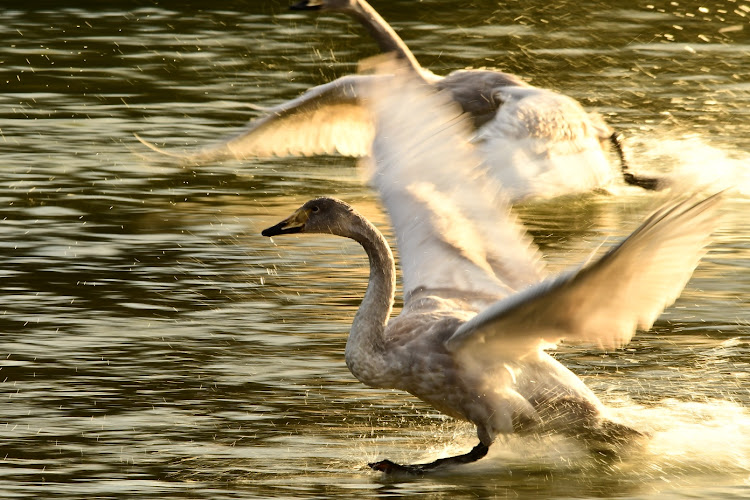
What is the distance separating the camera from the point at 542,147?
9.55m

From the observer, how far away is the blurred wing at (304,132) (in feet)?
32.9

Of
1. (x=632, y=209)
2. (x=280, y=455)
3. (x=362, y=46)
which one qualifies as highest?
(x=280, y=455)

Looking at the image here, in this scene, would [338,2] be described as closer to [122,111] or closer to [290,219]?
[122,111]

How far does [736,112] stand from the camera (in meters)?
14.6

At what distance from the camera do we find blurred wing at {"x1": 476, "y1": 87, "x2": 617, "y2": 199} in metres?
9.48

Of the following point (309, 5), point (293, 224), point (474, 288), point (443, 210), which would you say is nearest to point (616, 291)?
point (474, 288)

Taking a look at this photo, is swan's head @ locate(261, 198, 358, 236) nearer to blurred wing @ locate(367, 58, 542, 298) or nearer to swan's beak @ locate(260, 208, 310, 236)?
swan's beak @ locate(260, 208, 310, 236)

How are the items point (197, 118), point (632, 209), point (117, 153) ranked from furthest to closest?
point (197, 118)
point (117, 153)
point (632, 209)

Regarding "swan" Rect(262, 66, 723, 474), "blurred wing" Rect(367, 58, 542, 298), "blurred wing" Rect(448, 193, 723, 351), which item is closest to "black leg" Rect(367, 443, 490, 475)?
"swan" Rect(262, 66, 723, 474)

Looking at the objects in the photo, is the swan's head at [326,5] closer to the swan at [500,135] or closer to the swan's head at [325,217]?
the swan at [500,135]

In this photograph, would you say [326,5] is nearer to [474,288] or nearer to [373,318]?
[474,288]

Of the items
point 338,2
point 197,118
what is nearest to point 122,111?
point 197,118

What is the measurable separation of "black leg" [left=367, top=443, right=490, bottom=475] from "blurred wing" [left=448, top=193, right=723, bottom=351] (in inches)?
23.1

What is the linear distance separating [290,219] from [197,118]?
7578 millimetres
